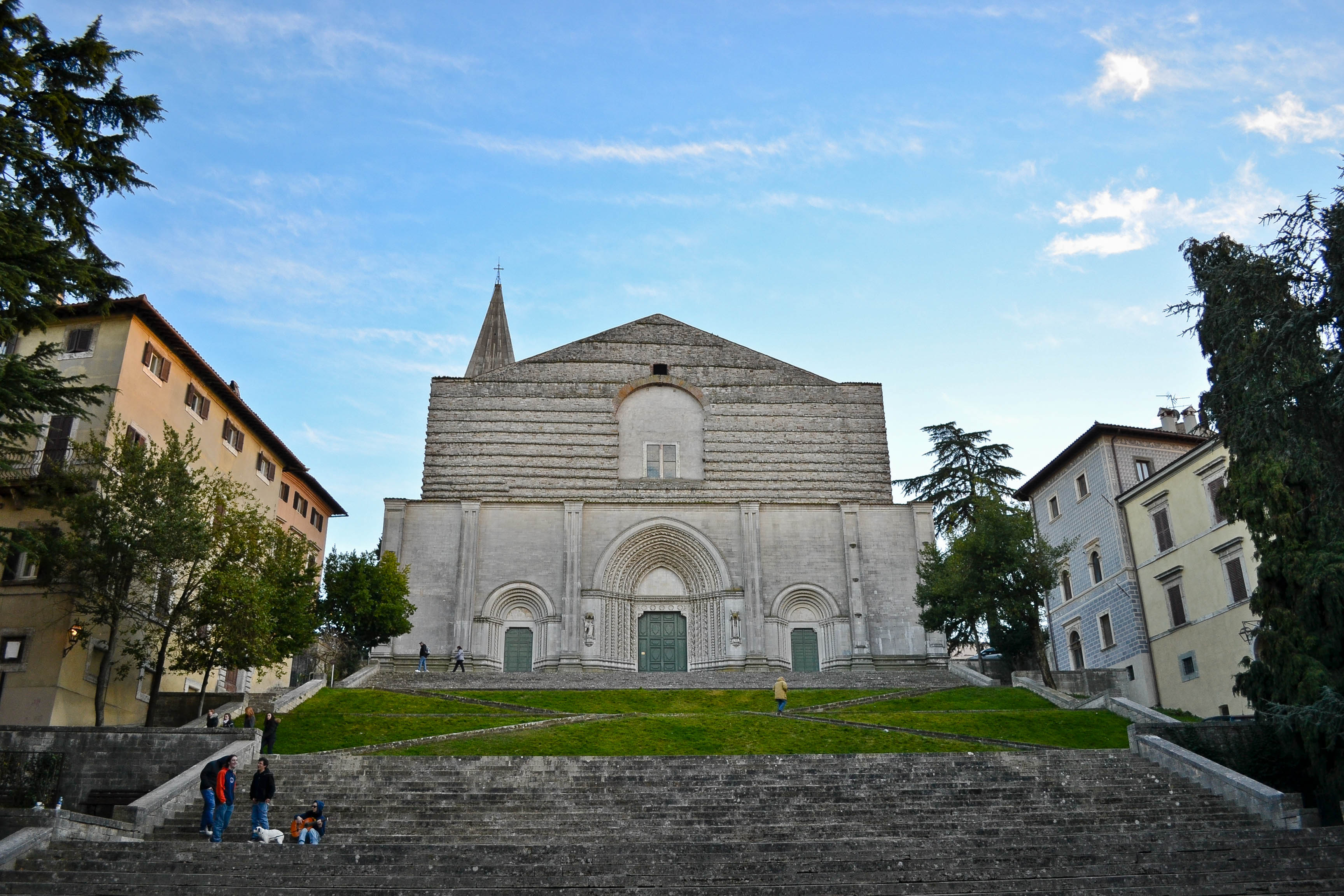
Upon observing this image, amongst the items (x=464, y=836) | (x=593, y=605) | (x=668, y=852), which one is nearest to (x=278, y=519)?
(x=593, y=605)

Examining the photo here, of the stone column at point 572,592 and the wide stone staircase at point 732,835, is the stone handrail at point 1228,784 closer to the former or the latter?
the wide stone staircase at point 732,835

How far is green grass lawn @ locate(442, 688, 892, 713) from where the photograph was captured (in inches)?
1003

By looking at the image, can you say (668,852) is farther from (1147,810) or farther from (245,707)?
(245,707)

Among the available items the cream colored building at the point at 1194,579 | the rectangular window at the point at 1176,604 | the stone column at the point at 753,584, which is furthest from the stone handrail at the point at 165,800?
the rectangular window at the point at 1176,604

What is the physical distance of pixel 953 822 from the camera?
15461mm

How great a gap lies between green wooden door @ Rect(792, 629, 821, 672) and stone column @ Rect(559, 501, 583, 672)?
677 centimetres

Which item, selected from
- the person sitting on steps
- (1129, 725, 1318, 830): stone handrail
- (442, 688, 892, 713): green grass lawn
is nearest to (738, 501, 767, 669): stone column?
(442, 688, 892, 713): green grass lawn

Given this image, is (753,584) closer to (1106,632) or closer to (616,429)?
(616,429)

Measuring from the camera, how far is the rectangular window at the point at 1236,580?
96.1ft

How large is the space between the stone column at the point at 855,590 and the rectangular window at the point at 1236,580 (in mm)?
10371

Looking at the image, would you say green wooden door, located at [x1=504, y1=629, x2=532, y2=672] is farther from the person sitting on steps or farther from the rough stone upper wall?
the person sitting on steps

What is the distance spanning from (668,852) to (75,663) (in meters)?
17.0

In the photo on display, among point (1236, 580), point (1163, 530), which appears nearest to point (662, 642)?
point (1163, 530)

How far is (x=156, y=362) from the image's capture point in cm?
2798
